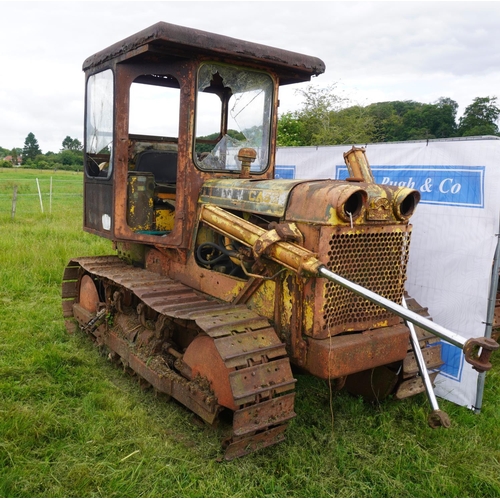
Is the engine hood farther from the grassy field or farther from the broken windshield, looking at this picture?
the grassy field

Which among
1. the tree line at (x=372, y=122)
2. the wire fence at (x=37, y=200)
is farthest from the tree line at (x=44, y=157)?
the tree line at (x=372, y=122)

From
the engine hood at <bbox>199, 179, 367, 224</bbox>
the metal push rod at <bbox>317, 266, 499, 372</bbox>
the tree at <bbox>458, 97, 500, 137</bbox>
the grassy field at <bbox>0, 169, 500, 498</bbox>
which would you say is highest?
the tree at <bbox>458, 97, 500, 137</bbox>

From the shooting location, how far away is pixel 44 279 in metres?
7.48

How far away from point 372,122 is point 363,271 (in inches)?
774

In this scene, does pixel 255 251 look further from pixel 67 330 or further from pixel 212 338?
pixel 67 330

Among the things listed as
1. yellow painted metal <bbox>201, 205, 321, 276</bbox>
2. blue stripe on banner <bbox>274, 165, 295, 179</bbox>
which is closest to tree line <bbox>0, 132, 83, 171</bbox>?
blue stripe on banner <bbox>274, 165, 295, 179</bbox>

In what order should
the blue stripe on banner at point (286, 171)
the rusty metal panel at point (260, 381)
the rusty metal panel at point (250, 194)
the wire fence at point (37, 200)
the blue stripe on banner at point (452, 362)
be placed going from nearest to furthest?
the rusty metal panel at point (260, 381) → the rusty metal panel at point (250, 194) → the blue stripe on banner at point (452, 362) → the blue stripe on banner at point (286, 171) → the wire fence at point (37, 200)

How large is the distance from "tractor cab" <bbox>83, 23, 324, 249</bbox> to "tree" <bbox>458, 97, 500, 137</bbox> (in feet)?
101

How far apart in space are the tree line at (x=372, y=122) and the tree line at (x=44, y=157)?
2525cm

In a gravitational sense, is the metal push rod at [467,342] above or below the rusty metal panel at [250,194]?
below

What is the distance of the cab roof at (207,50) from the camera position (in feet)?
12.1

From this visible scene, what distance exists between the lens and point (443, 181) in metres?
4.77

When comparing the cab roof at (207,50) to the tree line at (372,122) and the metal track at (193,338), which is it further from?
the tree line at (372,122)

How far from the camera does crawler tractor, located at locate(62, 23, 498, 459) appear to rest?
318 centimetres
